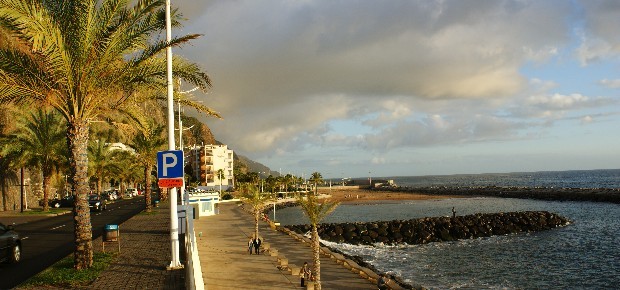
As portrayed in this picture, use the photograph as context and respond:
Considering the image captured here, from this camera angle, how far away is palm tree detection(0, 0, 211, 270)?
1396cm

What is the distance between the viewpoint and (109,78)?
595 inches

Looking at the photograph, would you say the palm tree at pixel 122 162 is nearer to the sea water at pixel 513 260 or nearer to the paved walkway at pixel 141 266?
the sea water at pixel 513 260

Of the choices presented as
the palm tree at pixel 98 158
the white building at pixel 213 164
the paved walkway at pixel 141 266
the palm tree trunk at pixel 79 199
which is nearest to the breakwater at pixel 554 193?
the white building at pixel 213 164

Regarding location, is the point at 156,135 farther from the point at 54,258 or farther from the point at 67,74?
the point at 67,74

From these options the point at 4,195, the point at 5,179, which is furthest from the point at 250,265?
the point at 5,179

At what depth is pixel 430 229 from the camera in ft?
158

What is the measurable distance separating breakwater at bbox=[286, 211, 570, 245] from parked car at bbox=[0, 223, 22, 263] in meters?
30.6

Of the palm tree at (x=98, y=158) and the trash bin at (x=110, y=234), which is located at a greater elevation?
the palm tree at (x=98, y=158)

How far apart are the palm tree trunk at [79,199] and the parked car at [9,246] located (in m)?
3.37

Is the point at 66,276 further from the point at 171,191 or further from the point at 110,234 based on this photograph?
the point at 110,234

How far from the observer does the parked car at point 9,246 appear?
1608 cm

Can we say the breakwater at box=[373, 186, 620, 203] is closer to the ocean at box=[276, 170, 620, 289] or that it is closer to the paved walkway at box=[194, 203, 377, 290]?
the ocean at box=[276, 170, 620, 289]

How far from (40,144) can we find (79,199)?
117ft

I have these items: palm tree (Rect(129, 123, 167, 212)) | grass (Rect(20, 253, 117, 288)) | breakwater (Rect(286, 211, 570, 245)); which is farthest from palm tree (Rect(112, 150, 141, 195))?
grass (Rect(20, 253, 117, 288))
